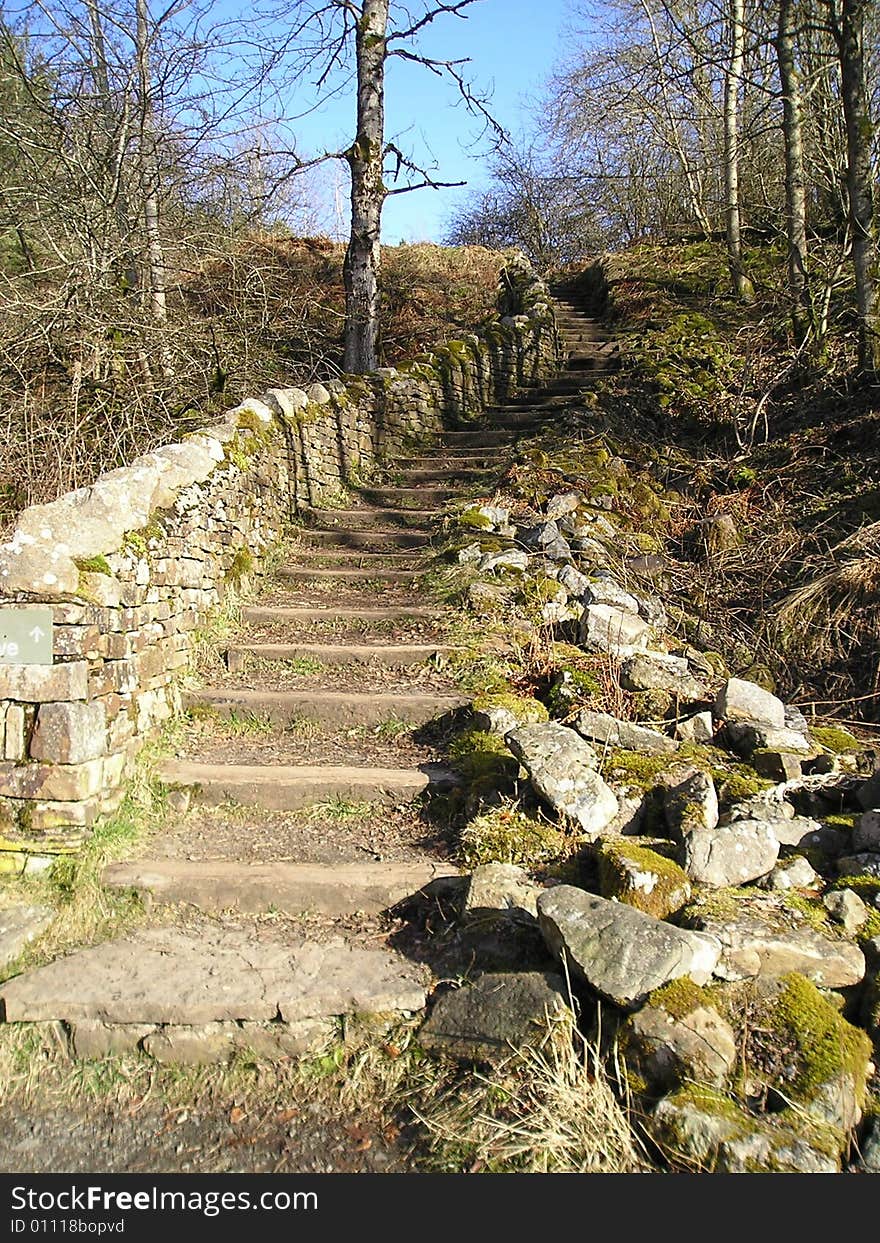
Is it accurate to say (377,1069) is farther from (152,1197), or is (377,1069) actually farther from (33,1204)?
(33,1204)

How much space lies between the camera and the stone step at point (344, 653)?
586cm

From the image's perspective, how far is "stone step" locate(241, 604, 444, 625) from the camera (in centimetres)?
648

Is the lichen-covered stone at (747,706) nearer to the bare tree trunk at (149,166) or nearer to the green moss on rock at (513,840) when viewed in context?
the green moss on rock at (513,840)

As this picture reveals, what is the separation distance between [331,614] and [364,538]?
5.48ft

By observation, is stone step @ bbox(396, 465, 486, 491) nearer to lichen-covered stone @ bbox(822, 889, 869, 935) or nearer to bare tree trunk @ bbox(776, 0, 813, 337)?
bare tree trunk @ bbox(776, 0, 813, 337)

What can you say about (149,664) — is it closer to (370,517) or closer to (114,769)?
(114,769)

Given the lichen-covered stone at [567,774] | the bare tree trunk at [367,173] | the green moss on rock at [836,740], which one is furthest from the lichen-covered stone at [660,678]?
the bare tree trunk at [367,173]

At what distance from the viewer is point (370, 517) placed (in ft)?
28.1

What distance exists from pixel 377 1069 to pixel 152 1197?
0.81 m

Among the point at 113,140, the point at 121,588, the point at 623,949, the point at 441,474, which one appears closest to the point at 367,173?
the point at 113,140

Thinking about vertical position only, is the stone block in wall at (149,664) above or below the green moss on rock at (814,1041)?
above

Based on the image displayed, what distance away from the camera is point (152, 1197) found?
276cm

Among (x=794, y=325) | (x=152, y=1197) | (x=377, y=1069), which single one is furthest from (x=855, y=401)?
(x=152, y=1197)

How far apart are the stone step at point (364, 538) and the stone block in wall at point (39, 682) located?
4037 mm
